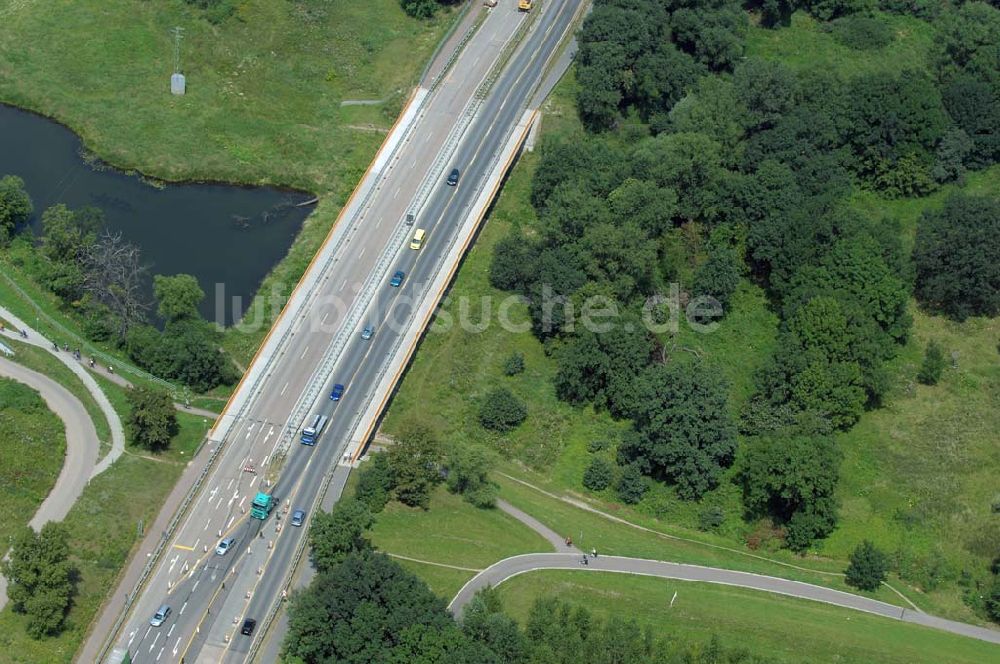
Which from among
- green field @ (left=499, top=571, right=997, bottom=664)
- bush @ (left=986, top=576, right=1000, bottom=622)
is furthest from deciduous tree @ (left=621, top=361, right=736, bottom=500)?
bush @ (left=986, top=576, right=1000, bottom=622)

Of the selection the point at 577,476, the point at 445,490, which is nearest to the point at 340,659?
the point at 445,490

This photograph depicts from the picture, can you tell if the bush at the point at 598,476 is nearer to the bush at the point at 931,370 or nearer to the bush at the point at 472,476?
the bush at the point at 472,476

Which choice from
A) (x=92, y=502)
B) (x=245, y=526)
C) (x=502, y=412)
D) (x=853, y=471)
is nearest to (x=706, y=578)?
(x=853, y=471)

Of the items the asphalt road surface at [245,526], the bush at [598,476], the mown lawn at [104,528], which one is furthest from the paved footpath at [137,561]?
the bush at [598,476]

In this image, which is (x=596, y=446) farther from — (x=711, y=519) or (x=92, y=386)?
(x=92, y=386)

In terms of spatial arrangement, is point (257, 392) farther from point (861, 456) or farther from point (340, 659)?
point (861, 456)

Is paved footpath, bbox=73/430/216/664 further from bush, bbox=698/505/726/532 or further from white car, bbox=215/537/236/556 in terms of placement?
bush, bbox=698/505/726/532
